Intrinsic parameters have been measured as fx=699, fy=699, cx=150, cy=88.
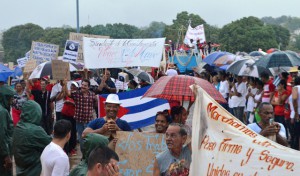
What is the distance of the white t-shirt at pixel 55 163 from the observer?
19.4 feet

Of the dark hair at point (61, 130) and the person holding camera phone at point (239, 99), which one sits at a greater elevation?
the dark hair at point (61, 130)

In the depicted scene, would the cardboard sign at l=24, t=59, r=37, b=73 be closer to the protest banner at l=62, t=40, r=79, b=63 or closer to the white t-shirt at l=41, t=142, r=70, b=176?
the protest banner at l=62, t=40, r=79, b=63

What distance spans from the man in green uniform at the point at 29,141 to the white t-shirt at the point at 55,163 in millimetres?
1096

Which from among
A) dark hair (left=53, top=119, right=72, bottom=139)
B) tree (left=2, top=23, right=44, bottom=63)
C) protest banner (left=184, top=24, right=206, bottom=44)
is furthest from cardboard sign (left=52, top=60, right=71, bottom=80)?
tree (left=2, top=23, right=44, bottom=63)

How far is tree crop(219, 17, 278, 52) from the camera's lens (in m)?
65.8

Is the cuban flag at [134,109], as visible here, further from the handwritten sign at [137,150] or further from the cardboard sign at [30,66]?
the cardboard sign at [30,66]

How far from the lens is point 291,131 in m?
12.4

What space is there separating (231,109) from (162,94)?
8.27m

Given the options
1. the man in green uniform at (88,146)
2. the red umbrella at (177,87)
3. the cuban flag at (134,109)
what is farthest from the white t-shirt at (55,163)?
the cuban flag at (134,109)

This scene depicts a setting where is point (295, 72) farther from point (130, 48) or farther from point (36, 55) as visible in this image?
point (36, 55)

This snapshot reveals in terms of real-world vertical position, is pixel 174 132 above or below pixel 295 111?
above

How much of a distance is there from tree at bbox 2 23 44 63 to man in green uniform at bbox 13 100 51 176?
79494 millimetres

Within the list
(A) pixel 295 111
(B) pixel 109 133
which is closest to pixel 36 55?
(A) pixel 295 111

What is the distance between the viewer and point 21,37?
306 feet
